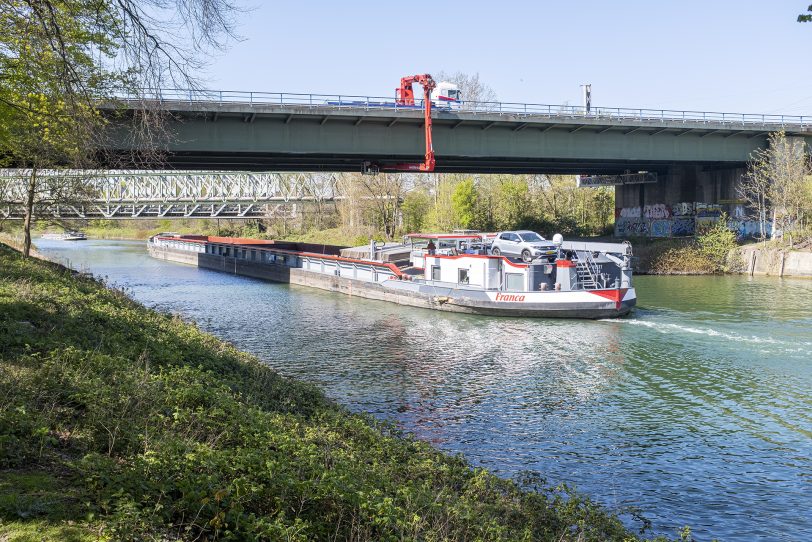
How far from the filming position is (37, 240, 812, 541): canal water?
1343cm

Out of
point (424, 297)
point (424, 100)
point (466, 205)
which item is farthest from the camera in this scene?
point (466, 205)

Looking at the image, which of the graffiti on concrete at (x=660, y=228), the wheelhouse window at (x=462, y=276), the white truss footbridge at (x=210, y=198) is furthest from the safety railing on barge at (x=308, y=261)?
the graffiti on concrete at (x=660, y=228)

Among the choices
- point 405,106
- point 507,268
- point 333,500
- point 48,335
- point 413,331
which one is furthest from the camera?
point 405,106

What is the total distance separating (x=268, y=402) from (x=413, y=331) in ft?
61.1

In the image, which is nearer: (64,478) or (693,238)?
(64,478)

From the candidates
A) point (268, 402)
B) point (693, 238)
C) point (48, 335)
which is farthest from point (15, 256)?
point (693, 238)

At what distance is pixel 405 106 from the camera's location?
1694 inches

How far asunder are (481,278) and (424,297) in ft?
12.2

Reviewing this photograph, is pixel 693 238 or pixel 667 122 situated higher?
pixel 667 122

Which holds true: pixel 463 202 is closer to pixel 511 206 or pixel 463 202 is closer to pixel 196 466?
pixel 511 206

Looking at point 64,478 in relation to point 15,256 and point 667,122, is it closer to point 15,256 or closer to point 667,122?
point 15,256

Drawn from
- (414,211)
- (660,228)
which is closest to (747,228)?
(660,228)

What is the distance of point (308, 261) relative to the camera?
5375 cm

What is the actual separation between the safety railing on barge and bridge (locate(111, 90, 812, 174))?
6.60m
